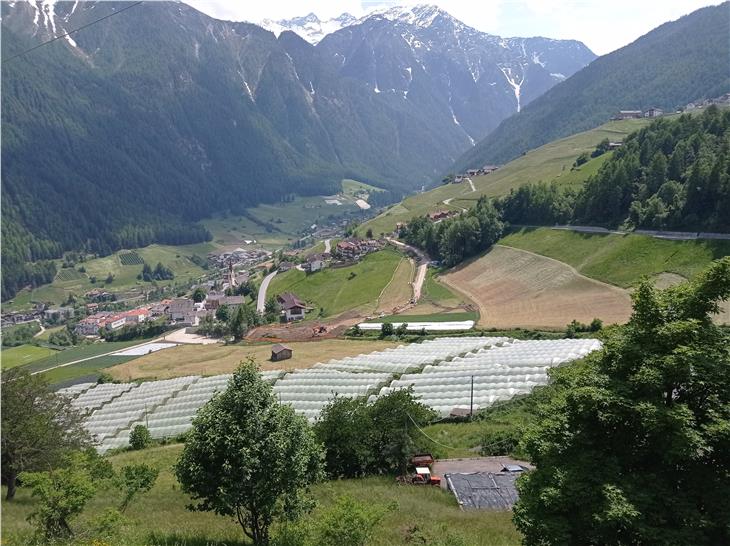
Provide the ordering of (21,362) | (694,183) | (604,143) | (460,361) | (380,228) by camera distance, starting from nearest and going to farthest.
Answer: (460,361)
(694,183)
(21,362)
(604,143)
(380,228)

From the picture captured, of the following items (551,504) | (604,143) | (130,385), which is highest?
(604,143)

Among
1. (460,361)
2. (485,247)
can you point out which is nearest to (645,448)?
(460,361)

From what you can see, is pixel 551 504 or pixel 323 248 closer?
pixel 551 504

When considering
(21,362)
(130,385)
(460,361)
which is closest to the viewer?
(460,361)

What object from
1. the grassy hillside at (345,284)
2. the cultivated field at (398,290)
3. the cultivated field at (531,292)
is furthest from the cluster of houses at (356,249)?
the cultivated field at (531,292)

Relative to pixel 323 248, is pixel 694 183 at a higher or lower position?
higher

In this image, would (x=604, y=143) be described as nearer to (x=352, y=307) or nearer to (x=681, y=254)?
(x=681, y=254)

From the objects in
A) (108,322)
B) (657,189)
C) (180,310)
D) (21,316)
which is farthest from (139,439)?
(21,316)

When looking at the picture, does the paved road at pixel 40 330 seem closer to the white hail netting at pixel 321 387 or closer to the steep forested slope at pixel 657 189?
the white hail netting at pixel 321 387
